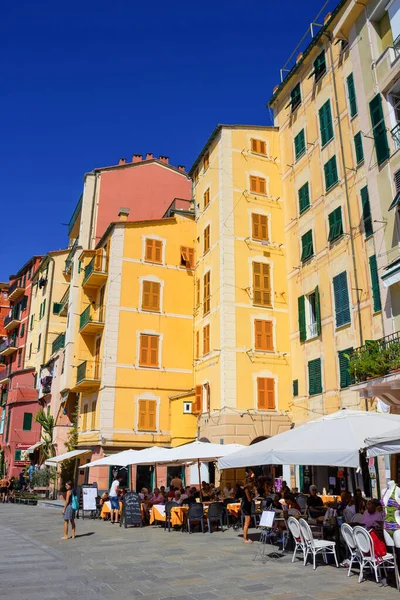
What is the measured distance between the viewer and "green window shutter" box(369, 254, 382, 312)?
18312 mm

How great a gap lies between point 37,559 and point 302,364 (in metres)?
14.6

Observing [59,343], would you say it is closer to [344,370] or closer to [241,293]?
[241,293]

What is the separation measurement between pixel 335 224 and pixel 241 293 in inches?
219

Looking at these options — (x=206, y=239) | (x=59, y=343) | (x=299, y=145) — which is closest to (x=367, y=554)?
(x=299, y=145)

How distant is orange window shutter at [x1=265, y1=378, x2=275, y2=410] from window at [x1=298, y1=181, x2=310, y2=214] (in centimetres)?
785

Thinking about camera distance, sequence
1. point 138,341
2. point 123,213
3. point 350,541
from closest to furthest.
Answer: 1. point 350,541
2. point 138,341
3. point 123,213

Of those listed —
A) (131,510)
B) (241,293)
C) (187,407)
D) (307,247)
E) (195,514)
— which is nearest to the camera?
(195,514)

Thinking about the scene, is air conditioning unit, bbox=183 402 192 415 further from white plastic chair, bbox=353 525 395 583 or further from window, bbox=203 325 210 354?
white plastic chair, bbox=353 525 395 583

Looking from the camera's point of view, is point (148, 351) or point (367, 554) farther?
point (148, 351)

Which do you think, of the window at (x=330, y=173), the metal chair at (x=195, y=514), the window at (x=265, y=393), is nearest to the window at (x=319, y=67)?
the window at (x=330, y=173)

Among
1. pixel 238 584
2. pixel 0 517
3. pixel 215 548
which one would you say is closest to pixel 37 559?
pixel 215 548

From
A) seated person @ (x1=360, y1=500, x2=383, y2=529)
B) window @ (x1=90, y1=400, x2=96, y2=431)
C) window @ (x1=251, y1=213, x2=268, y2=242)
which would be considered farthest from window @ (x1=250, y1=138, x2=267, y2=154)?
seated person @ (x1=360, y1=500, x2=383, y2=529)

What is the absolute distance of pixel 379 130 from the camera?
17453 mm

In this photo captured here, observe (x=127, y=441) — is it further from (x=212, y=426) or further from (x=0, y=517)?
(x=0, y=517)
